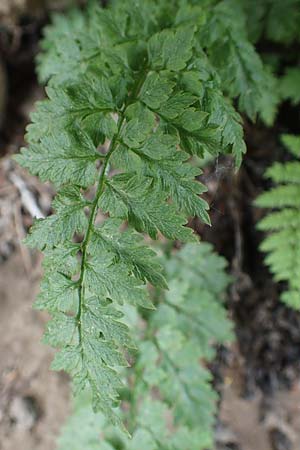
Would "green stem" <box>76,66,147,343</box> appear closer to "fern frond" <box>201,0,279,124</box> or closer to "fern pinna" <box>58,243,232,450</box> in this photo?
"fern frond" <box>201,0,279,124</box>

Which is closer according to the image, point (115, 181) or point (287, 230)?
point (115, 181)

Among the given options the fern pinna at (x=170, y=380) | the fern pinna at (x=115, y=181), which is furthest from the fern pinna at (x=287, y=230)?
the fern pinna at (x=115, y=181)

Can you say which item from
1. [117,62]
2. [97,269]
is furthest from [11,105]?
[97,269]

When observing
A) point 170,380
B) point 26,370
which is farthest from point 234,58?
point 26,370

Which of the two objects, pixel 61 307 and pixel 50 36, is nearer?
pixel 61 307

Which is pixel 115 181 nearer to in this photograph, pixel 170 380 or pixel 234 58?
pixel 234 58

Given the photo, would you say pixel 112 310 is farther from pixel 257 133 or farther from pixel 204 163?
pixel 257 133

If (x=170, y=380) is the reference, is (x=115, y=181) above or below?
above
